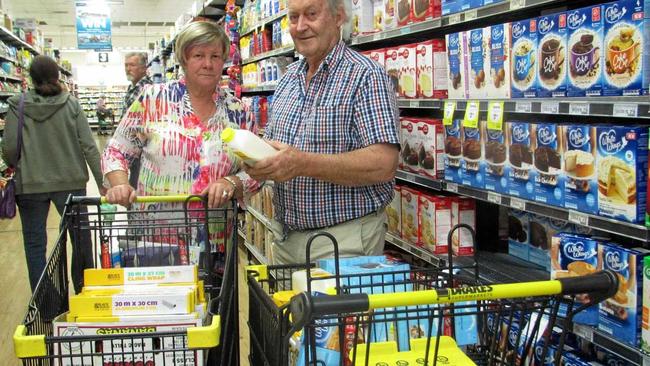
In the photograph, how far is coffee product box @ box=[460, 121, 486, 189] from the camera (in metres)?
2.64

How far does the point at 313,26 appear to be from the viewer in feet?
7.09

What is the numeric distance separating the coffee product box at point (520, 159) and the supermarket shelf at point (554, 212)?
0.13 feet

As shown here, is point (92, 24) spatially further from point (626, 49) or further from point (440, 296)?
point (440, 296)

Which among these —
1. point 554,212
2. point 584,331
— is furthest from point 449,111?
point 584,331

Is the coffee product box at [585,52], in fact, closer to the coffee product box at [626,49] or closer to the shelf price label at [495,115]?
the coffee product box at [626,49]

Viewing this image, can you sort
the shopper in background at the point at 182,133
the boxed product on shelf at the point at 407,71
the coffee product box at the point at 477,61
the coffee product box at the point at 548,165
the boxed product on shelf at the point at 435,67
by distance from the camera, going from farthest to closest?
the boxed product on shelf at the point at 407,71 < the boxed product on shelf at the point at 435,67 < the coffee product box at the point at 477,61 < the shopper in background at the point at 182,133 < the coffee product box at the point at 548,165

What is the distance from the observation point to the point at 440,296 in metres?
1.00

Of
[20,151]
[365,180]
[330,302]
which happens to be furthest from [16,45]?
[330,302]

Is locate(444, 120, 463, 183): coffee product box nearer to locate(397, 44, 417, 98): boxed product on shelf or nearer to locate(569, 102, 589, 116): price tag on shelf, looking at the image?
locate(397, 44, 417, 98): boxed product on shelf

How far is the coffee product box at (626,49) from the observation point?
1.80m

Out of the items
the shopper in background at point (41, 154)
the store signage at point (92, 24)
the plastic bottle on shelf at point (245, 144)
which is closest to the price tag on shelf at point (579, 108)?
the plastic bottle on shelf at point (245, 144)

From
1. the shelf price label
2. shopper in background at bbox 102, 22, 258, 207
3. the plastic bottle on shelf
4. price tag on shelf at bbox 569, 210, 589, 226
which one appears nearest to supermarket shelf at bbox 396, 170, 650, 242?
price tag on shelf at bbox 569, 210, 589, 226

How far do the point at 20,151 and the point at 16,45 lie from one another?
27.4 ft

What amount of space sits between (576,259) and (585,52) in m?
0.71
